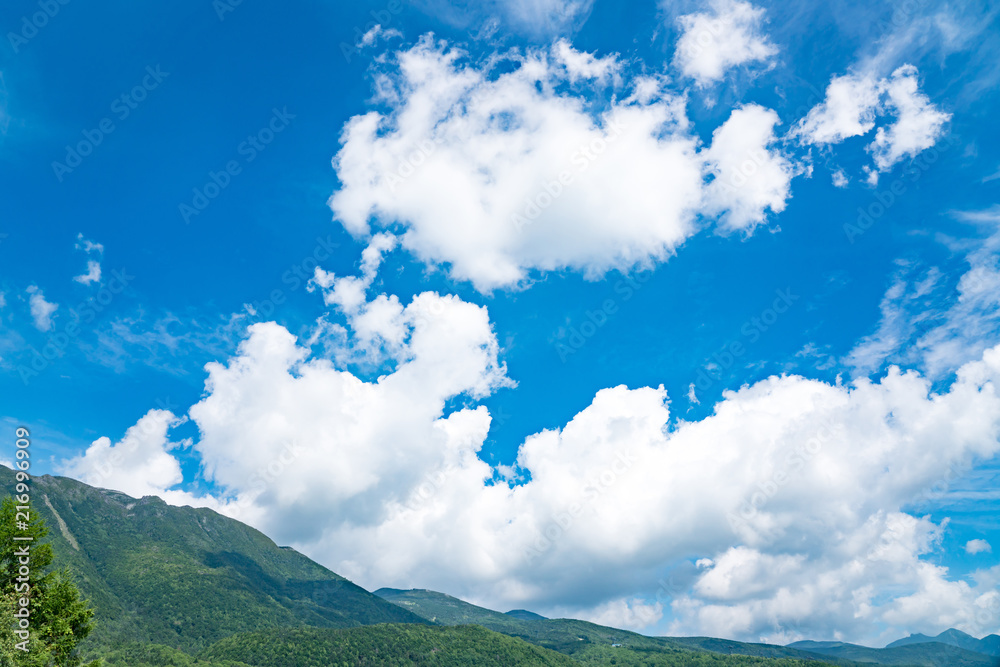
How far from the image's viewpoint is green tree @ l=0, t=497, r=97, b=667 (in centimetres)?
5119

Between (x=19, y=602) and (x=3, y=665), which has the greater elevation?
(x=19, y=602)

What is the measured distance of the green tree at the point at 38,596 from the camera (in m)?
51.2

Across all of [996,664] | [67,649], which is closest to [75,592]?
[67,649]

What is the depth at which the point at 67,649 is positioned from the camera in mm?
55656

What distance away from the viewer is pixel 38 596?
181 ft

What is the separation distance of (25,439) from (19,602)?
60.2ft

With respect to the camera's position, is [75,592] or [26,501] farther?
[75,592]

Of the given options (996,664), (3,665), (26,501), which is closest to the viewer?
(3,665)

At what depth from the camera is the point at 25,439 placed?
4550cm

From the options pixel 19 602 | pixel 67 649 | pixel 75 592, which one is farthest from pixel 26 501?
pixel 67 649

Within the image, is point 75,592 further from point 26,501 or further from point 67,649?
point 26,501

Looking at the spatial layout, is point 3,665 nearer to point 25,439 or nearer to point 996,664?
point 25,439

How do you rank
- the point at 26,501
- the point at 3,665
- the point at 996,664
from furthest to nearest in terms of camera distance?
the point at 996,664 < the point at 26,501 < the point at 3,665

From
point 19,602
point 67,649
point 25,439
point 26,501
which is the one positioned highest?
point 25,439
